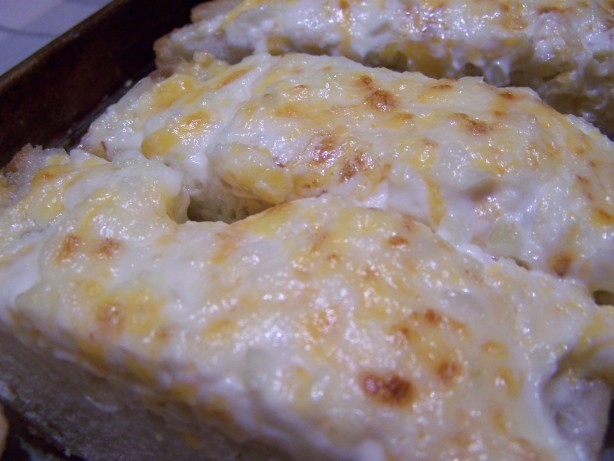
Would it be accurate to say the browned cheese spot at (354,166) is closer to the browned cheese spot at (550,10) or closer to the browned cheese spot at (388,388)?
the browned cheese spot at (388,388)

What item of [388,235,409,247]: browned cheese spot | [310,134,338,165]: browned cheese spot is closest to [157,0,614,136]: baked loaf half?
[310,134,338,165]: browned cheese spot

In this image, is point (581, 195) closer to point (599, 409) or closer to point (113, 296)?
point (599, 409)

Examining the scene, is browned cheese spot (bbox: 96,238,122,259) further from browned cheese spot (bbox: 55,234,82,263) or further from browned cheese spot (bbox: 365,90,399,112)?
browned cheese spot (bbox: 365,90,399,112)

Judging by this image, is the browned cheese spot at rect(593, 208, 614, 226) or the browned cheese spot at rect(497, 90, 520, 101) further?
the browned cheese spot at rect(497, 90, 520, 101)

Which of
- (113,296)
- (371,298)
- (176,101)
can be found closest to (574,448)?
(371,298)

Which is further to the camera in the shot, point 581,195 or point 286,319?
point 581,195

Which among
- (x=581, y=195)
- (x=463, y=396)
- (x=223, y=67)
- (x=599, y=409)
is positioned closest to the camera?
(x=463, y=396)

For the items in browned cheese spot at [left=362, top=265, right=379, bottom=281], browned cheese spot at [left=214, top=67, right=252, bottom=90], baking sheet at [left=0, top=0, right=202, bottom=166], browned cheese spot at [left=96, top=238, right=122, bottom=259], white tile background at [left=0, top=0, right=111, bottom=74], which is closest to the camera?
browned cheese spot at [left=362, top=265, right=379, bottom=281]
